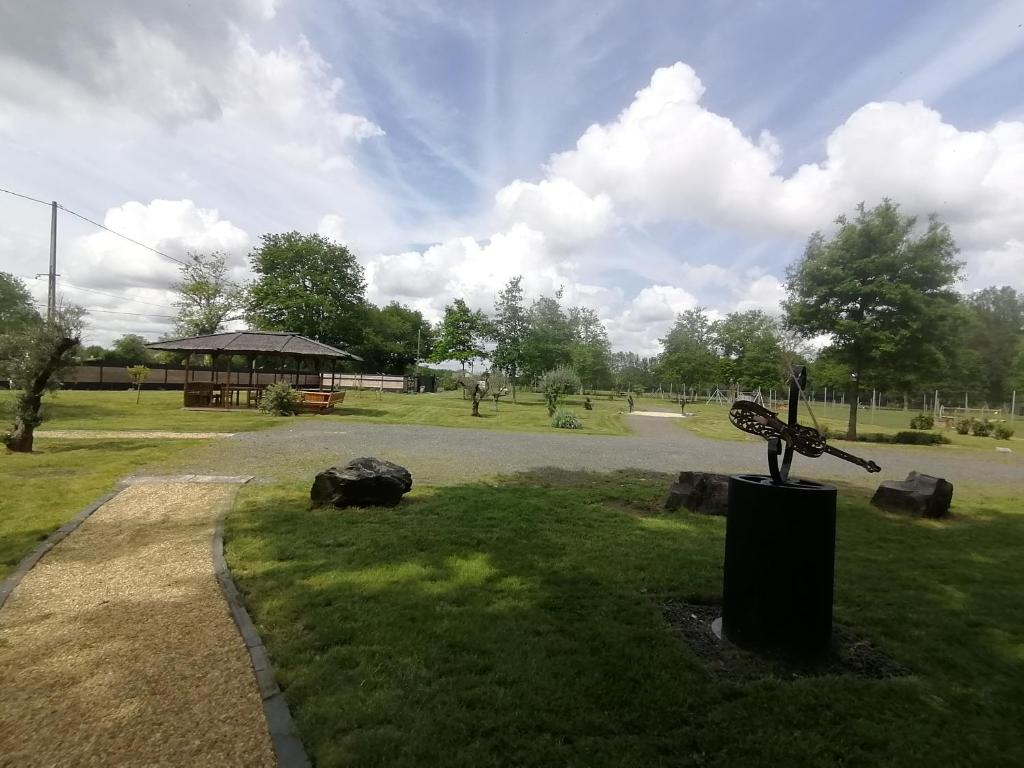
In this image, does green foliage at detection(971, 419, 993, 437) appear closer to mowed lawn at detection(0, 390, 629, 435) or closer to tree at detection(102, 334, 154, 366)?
mowed lawn at detection(0, 390, 629, 435)

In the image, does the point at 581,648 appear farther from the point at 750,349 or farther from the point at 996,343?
the point at 996,343

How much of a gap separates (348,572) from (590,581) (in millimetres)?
1965

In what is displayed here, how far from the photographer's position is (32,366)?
33.1 feet

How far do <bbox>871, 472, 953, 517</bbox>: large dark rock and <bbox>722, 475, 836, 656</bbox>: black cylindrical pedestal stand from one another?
521cm

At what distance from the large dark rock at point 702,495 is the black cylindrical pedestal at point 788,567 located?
3623 millimetres

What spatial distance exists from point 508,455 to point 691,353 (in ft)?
161

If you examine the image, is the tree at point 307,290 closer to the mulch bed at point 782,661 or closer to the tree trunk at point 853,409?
the tree trunk at point 853,409

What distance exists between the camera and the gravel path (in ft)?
32.3

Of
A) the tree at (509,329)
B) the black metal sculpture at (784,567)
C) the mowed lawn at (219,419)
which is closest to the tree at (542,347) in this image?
the tree at (509,329)

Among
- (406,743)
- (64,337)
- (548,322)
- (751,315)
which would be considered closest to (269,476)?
(64,337)

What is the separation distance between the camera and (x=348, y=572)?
447cm

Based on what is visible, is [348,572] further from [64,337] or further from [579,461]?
[64,337]

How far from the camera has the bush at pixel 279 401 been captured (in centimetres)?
2056

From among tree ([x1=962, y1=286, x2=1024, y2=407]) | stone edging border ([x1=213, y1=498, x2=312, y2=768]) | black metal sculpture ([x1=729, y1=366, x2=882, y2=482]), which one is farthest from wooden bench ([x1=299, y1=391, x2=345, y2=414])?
tree ([x1=962, y1=286, x2=1024, y2=407])
